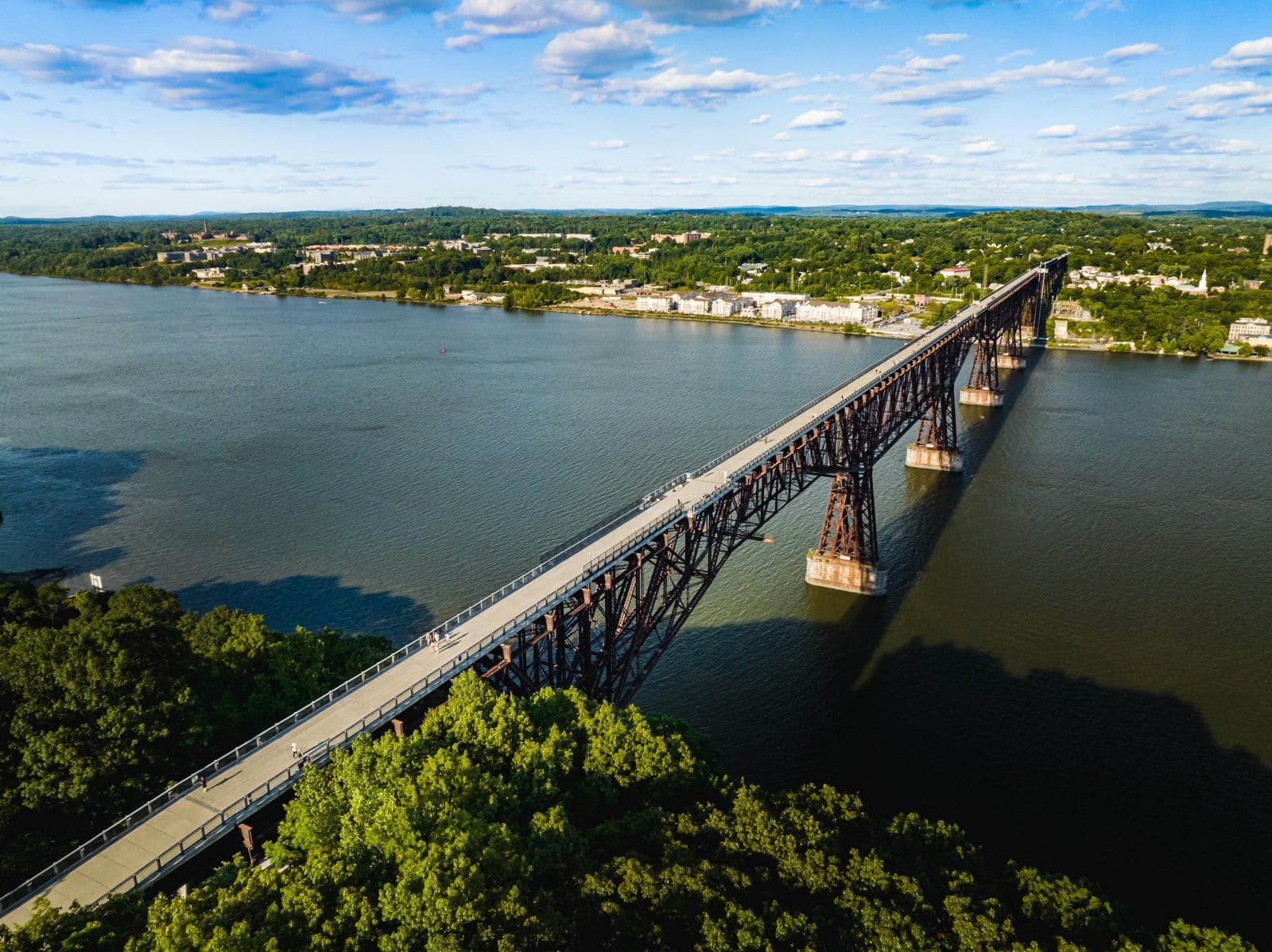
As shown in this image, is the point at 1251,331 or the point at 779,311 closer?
the point at 1251,331

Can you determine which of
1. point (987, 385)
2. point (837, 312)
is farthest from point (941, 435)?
point (837, 312)

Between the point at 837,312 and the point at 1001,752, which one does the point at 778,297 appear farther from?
the point at 1001,752

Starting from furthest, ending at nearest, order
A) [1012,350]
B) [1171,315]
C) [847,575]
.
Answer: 1. [1171,315]
2. [1012,350]
3. [847,575]

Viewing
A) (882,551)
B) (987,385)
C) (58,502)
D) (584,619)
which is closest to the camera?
(584,619)

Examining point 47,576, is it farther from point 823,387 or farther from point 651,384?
point 823,387

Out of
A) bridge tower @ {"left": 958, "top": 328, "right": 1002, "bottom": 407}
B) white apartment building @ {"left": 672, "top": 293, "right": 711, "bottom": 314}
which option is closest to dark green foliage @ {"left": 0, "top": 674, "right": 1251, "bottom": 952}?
bridge tower @ {"left": 958, "top": 328, "right": 1002, "bottom": 407}

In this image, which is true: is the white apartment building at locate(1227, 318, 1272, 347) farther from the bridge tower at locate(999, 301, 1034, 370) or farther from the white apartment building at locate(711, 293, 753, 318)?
the white apartment building at locate(711, 293, 753, 318)

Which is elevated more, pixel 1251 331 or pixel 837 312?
pixel 837 312
